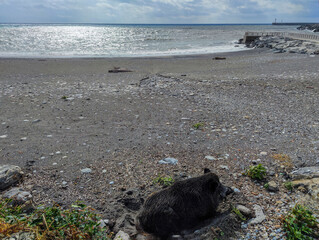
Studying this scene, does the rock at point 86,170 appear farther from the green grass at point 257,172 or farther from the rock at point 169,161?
the green grass at point 257,172

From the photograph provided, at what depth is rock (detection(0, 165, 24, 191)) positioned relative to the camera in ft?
13.6

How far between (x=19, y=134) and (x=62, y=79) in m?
7.26

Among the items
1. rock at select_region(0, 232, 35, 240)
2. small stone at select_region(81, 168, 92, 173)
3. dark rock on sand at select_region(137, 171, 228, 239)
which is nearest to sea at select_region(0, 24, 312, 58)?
small stone at select_region(81, 168, 92, 173)

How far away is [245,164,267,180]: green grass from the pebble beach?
11 centimetres

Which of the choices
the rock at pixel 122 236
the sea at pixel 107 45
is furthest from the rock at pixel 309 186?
the sea at pixel 107 45

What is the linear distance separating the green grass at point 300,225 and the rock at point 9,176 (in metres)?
4.24

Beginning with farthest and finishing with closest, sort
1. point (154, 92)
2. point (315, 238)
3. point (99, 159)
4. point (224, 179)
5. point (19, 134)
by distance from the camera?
point (154, 92)
point (19, 134)
point (99, 159)
point (224, 179)
point (315, 238)

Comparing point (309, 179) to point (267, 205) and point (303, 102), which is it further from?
point (303, 102)

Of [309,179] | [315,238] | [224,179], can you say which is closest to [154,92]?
[224,179]

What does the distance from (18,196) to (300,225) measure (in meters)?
3.90

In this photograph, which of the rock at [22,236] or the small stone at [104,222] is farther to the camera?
the small stone at [104,222]

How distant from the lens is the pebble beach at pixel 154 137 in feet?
13.4

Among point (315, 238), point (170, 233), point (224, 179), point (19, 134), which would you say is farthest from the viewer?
point (19, 134)

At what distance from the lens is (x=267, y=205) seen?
147 inches
